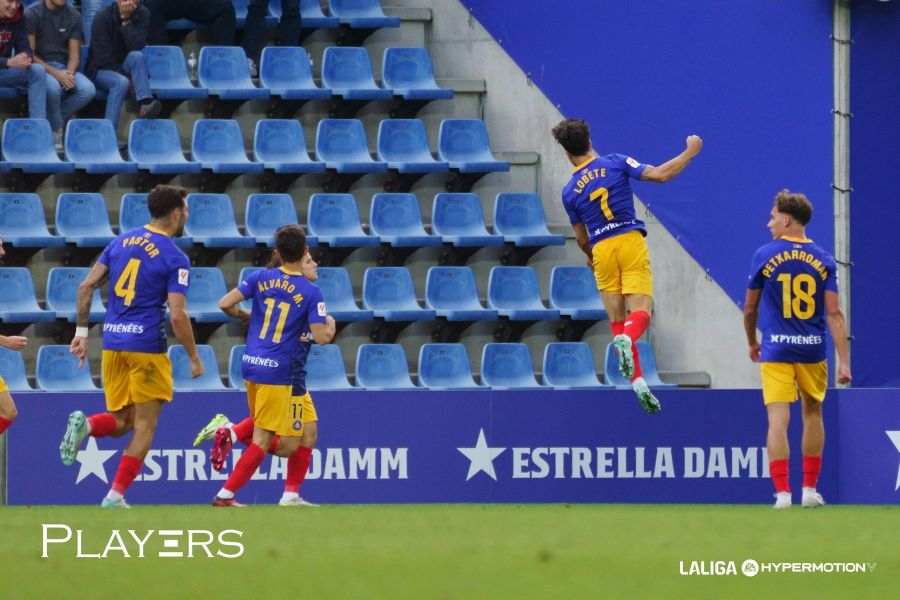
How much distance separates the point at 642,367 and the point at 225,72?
5.01 metres

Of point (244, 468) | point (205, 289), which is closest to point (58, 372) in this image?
point (205, 289)

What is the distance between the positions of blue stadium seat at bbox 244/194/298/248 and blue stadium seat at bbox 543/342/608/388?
268 cm

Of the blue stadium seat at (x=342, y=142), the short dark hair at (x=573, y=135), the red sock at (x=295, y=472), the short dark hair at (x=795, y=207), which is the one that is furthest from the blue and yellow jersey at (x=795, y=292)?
the blue stadium seat at (x=342, y=142)

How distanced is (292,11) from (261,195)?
2.32m

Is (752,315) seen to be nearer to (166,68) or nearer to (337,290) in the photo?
(337,290)

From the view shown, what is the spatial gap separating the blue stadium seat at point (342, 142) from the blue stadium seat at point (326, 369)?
2.38m

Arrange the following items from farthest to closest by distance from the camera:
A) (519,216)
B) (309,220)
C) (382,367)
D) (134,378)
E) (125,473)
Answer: (519,216) < (309,220) < (382,367) < (125,473) < (134,378)

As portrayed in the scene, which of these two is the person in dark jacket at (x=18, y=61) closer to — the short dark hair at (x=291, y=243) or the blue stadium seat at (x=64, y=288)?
the blue stadium seat at (x=64, y=288)

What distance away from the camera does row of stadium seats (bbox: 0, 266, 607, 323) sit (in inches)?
574

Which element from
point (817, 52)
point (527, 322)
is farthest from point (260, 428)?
point (817, 52)

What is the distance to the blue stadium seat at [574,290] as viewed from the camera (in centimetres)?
1563

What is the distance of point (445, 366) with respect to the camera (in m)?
14.7

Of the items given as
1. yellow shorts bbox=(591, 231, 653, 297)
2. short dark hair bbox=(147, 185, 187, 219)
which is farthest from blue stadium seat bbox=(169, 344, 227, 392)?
yellow shorts bbox=(591, 231, 653, 297)

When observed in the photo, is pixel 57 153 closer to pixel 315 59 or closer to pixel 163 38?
pixel 163 38
